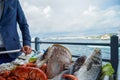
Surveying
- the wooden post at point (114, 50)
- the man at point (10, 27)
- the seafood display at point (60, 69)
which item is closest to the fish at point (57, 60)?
the seafood display at point (60, 69)

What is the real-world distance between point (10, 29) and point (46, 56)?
904 millimetres

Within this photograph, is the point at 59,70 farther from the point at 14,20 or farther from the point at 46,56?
the point at 14,20

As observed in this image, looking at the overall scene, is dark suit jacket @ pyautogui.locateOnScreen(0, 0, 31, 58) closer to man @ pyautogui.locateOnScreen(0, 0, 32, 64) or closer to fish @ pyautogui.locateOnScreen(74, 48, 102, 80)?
man @ pyautogui.locateOnScreen(0, 0, 32, 64)

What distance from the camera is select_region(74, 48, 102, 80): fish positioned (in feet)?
6.54

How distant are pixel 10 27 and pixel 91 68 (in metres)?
1.49

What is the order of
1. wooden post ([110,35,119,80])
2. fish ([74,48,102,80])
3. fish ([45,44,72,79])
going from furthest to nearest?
wooden post ([110,35,119,80])
fish ([45,44,72,79])
fish ([74,48,102,80])

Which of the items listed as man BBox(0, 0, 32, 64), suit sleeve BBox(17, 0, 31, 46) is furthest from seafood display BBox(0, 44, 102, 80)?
suit sleeve BBox(17, 0, 31, 46)

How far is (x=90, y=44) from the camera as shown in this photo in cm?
457

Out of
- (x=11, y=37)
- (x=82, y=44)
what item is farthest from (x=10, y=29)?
(x=82, y=44)

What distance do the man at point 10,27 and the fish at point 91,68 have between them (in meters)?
1.29

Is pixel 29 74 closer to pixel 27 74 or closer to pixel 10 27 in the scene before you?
pixel 27 74

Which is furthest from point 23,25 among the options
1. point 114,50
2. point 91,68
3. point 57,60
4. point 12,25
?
point 91,68

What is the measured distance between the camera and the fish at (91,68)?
6.54 feet

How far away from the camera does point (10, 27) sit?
10.9 feet
